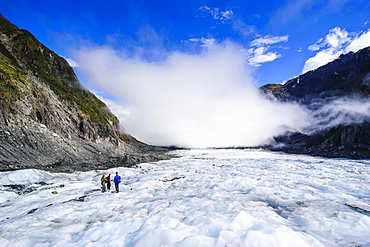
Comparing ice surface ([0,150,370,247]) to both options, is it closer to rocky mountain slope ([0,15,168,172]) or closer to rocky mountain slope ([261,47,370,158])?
rocky mountain slope ([0,15,168,172])

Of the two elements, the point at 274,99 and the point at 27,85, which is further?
the point at 274,99

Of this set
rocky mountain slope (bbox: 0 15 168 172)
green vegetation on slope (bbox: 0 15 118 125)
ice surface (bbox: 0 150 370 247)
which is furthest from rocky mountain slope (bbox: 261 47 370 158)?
green vegetation on slope (bbox: 0 15 118 125)

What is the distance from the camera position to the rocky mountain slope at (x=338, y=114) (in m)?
53.9

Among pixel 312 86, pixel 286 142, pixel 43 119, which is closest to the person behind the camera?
pixel 43 119

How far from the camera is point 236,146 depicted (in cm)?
16025

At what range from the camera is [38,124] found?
45.9m

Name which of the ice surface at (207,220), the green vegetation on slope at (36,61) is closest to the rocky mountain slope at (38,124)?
the green vegetation on slope at (36,61)

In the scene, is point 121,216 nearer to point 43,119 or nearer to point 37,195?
point 37,195

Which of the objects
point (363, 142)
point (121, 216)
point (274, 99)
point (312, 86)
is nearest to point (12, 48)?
point (121, 216)

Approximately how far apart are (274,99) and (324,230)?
186 metres

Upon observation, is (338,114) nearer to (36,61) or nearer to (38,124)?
(38,124)

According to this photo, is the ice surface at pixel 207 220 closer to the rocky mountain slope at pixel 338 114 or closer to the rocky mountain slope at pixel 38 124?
the rocky mountain slope at pixel 38 124

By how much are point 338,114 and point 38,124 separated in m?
103

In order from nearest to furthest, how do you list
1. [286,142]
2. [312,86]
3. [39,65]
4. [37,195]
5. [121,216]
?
1. [121,216]
2. [37,195]
3. [39,65]
4. [286,142]
5. [312,86]
